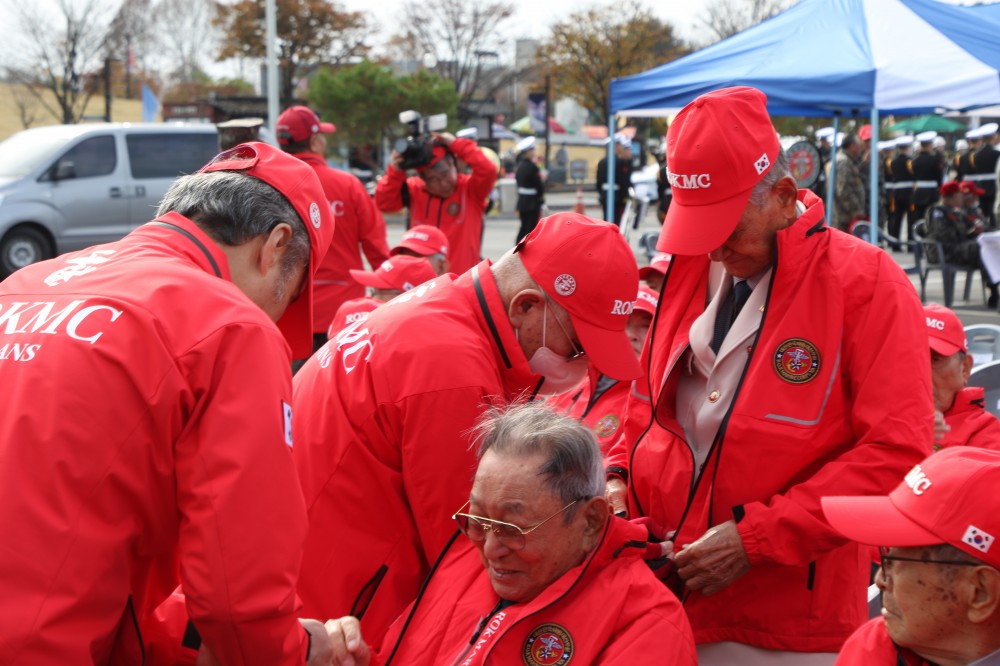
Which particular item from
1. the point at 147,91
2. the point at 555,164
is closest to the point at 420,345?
the point at 147,91

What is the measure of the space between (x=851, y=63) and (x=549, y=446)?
22.5 ft

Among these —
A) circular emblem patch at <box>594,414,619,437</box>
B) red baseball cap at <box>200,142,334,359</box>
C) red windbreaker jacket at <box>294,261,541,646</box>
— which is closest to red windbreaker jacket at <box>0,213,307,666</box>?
red baseball cap at <box>200,142,334,359</box>

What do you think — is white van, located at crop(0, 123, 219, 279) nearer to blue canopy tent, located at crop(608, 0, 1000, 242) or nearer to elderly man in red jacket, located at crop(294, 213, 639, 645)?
blue canopy tent, located at crop(608, 0, 1000, 242)

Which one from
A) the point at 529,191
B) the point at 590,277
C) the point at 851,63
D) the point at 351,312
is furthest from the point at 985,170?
the point at 590,277

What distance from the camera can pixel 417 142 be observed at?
25.3 feet

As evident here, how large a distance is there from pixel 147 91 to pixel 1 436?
33.6m

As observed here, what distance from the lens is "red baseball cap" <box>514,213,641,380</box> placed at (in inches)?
101

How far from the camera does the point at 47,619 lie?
1.70 metres

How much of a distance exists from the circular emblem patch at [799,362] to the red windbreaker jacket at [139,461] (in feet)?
3.89

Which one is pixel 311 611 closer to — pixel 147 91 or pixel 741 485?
pixel 741 485

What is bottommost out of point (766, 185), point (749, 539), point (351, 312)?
point (749, 539)

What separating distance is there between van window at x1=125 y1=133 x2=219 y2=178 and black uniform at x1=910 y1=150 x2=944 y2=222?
11560mm

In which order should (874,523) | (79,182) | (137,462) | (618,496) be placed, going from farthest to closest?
(79,182) < (618,496) < (874,523) < (137,462)

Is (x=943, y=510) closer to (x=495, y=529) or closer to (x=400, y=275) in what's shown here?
(x=495, y=529)
